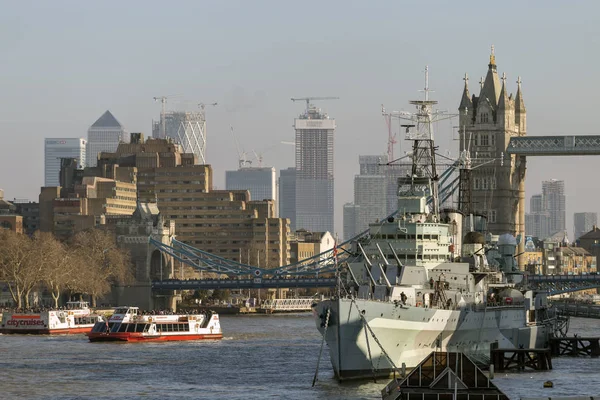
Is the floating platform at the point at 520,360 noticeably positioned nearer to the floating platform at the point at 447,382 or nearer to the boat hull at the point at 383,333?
the boat hull at the point at 383,333

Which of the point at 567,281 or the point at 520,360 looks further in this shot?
the point at 567,281

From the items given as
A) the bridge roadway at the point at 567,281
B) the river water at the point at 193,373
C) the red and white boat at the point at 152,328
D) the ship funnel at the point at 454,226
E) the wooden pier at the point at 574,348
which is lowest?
the river water at the point at 193,373

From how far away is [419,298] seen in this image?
8344cm

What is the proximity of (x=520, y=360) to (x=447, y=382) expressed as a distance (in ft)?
109

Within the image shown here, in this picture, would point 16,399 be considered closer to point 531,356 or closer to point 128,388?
point 128,388

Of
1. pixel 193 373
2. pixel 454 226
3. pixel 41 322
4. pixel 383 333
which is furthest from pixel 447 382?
pixel 41 322

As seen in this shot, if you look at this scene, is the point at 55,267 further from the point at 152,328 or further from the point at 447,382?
the point at 447,382

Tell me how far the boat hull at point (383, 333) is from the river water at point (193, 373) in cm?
125

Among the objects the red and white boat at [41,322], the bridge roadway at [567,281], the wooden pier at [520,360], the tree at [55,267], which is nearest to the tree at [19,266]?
the tree at [55,267]

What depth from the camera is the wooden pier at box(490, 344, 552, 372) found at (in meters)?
88.8

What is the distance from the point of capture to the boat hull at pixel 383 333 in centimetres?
7675

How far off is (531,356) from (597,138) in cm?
10531

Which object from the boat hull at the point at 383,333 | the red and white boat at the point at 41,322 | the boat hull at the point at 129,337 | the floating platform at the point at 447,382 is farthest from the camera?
the red and white boat at the point at 41,322

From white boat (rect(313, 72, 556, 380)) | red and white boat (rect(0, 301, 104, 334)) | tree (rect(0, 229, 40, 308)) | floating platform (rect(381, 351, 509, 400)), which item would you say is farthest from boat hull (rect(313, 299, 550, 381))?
tree (rect(0, 229, 40, 308))
